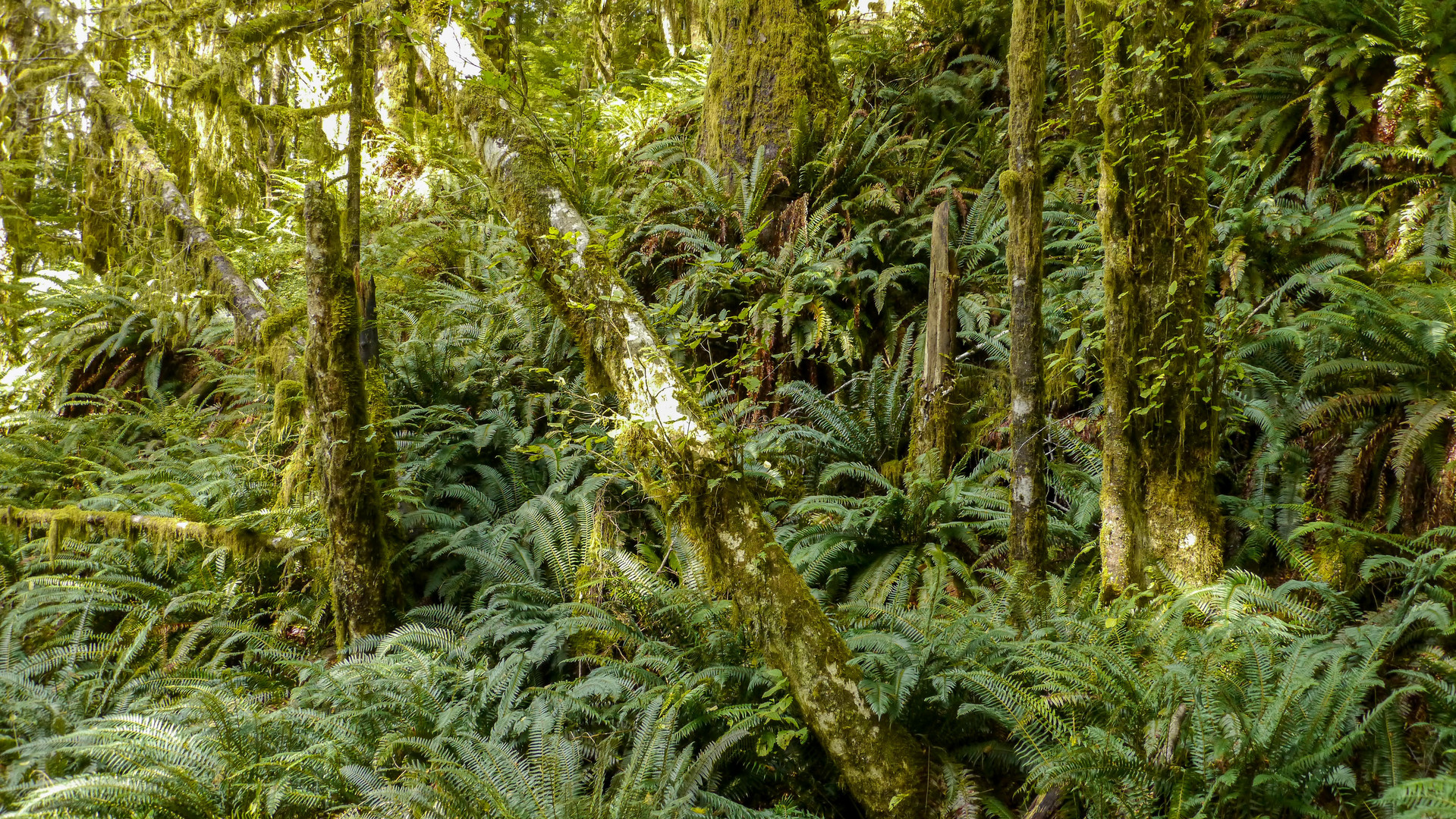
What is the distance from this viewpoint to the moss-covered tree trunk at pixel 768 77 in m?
→ 6.79

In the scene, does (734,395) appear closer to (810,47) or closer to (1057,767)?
(810,47)

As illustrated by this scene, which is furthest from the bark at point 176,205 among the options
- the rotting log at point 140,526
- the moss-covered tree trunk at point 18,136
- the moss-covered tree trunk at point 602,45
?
the moss-covered tree trunk at point 602,45

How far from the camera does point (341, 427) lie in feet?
14.0

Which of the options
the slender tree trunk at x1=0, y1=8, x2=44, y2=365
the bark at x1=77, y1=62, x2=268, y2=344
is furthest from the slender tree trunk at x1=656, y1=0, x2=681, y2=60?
the slender tree trunk at x1=0, y1=8, x2=44, y2=365

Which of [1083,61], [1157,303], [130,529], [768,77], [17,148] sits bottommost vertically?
[130,529]

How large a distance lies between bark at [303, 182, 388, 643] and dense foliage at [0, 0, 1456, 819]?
165 mm

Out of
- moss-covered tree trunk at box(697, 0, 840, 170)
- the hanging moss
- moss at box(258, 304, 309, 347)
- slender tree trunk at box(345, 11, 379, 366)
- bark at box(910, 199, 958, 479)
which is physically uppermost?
moss-covered tree trunk at box(697, 0, 840, 170)

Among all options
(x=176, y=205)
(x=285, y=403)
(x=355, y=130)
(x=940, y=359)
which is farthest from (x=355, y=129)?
(x=940, y=359)

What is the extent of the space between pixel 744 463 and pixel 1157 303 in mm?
1927

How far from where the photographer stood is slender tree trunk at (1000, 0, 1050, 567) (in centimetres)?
355

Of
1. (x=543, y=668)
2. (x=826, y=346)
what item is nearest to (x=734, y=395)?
(x=826, y=346)

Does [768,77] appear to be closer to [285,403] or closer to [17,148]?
[285,403]

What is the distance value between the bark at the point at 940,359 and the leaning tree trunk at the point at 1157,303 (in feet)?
4.02

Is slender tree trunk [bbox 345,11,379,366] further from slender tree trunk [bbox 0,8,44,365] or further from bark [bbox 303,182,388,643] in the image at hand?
slender tree trunk [bbox 0,8,44,365]
